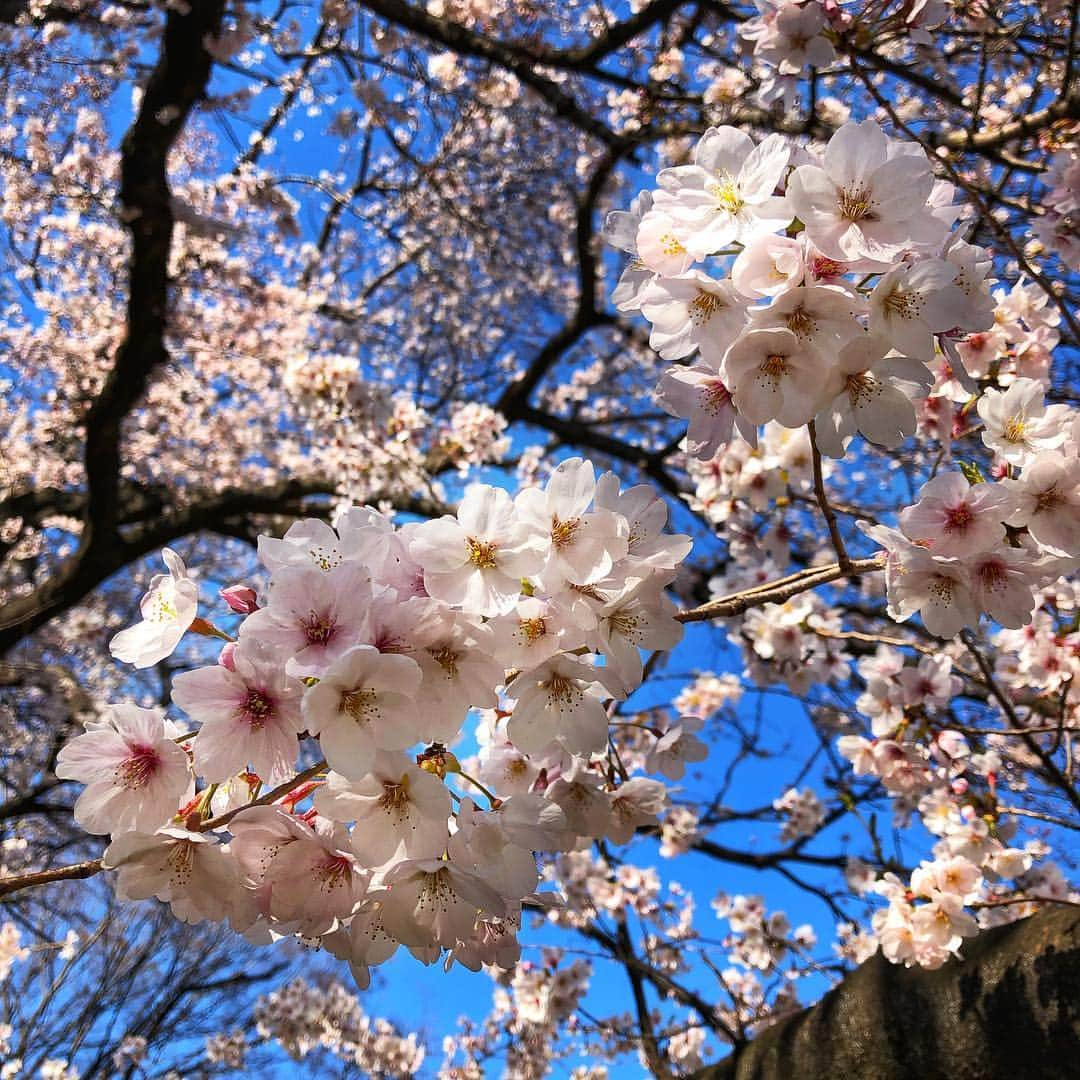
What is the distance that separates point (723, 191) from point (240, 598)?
84cm

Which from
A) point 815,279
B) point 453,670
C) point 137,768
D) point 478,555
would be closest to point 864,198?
point 815,279

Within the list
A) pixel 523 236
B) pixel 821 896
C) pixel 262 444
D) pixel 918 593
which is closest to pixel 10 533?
pixel 262 444

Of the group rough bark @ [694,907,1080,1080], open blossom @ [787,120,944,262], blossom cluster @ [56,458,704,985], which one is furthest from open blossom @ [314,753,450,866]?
rough bark @ [694,907,1080,1080]

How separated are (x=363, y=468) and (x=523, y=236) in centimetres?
472

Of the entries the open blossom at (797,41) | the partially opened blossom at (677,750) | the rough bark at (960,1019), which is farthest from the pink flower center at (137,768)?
the open blossom at (797,41)

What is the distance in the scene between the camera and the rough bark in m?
1.64

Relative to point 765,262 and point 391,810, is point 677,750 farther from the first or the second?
point 765,262

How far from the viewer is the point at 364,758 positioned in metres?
0.78

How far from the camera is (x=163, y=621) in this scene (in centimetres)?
101

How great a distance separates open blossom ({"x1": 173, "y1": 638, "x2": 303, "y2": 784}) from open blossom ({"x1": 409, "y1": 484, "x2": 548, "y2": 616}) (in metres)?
0.20

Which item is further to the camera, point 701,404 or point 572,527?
point 701,404

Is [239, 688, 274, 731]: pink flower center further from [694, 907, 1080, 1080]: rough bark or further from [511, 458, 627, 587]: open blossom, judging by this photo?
[694, 907, 1080, 1080]: rough bark

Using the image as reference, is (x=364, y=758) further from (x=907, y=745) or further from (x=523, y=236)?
(x=523, y=236)

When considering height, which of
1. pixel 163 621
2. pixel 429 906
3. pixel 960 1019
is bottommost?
pixel 960 1019
